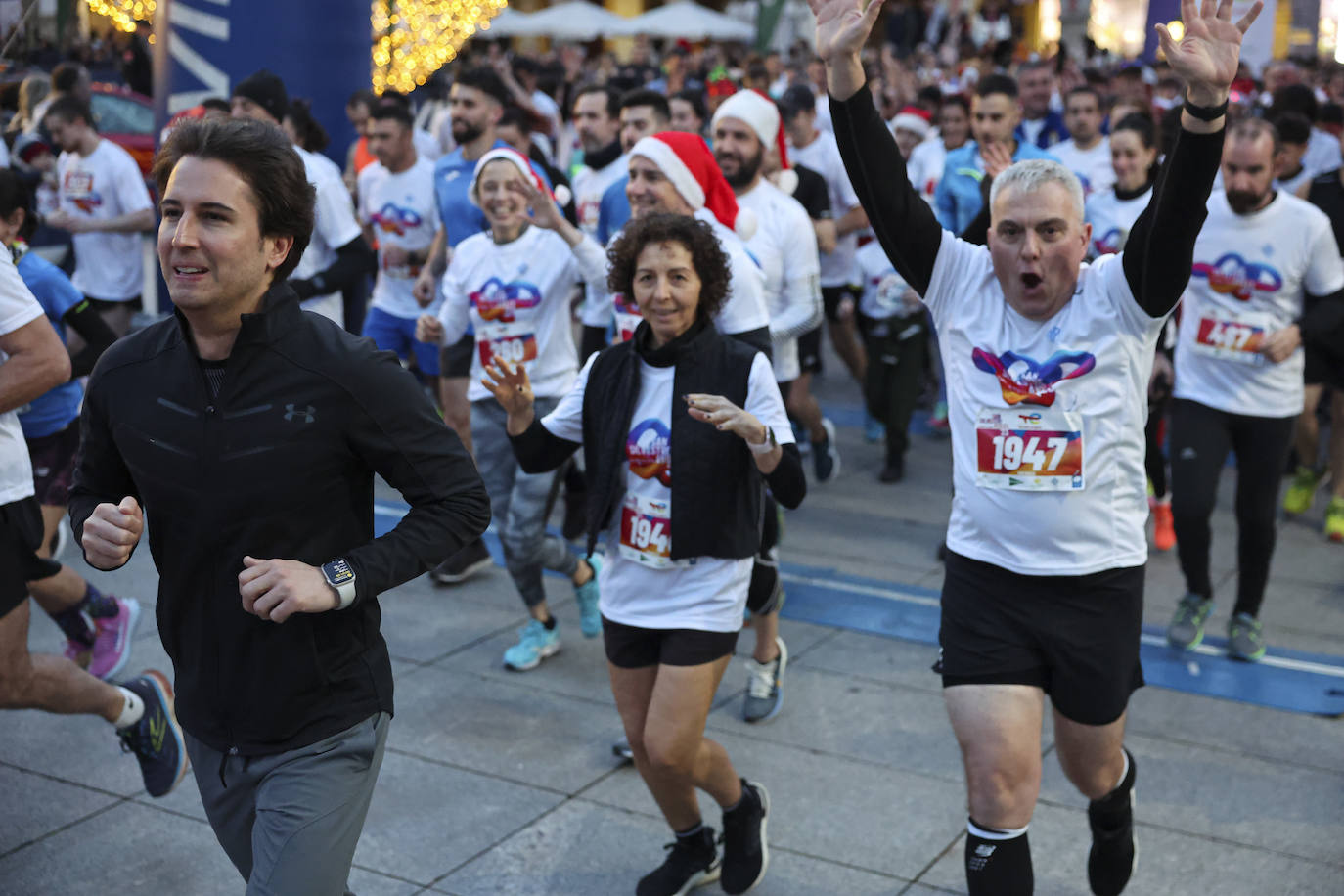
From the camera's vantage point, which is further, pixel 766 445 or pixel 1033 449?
pixel 766 445

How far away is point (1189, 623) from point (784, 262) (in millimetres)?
2364

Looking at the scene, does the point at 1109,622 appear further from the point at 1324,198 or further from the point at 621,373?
the point at 1324,198

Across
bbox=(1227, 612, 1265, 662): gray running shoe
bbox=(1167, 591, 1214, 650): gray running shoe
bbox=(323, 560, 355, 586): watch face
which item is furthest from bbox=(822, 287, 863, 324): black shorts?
bbox=(323, 560, 355, 586): watch face

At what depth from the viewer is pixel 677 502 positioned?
13.5 feet

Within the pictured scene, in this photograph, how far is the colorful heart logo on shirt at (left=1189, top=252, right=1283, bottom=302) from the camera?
19.8ft

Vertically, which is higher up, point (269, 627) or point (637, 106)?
point (637, 106)

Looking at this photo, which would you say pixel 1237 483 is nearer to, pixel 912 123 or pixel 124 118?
pixel 912 123

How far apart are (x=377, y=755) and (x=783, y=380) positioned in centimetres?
427

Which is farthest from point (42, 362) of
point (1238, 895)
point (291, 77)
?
point (291, 77)

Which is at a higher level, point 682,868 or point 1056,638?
point 1056,638

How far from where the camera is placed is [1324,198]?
744 cm

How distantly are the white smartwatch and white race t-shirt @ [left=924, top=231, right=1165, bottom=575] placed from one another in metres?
1.65

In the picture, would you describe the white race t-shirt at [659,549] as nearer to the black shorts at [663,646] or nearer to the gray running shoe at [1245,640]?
the black shorts at [663,646]

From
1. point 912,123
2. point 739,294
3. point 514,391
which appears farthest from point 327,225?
point 912,123
